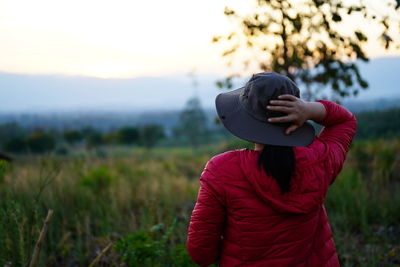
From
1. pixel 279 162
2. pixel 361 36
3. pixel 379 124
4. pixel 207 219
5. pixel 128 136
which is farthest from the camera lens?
pixel 128 136

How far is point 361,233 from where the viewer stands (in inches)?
179

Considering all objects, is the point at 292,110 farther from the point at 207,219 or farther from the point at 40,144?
the point at 40,144

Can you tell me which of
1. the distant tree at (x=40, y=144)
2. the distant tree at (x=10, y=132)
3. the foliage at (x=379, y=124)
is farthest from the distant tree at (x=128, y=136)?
the foliage at (x=379, y=124)

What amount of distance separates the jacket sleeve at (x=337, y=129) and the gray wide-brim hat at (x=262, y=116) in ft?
0.63

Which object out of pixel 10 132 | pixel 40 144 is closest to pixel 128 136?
pixel 10 132

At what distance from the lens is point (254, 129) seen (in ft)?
5.57

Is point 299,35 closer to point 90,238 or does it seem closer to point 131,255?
point 131,255

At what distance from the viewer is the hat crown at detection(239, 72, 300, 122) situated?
1681 millimetres

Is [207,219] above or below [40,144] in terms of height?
above

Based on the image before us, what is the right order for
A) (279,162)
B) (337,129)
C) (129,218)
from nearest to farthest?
(279,162) → (337,129) → (129,218)

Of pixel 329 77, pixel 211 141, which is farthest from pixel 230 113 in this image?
pixel 211 141

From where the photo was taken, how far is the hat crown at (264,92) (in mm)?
1681

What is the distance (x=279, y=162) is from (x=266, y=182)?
10 centimetres

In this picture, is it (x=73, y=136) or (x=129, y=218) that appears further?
(x=73, y=136)
